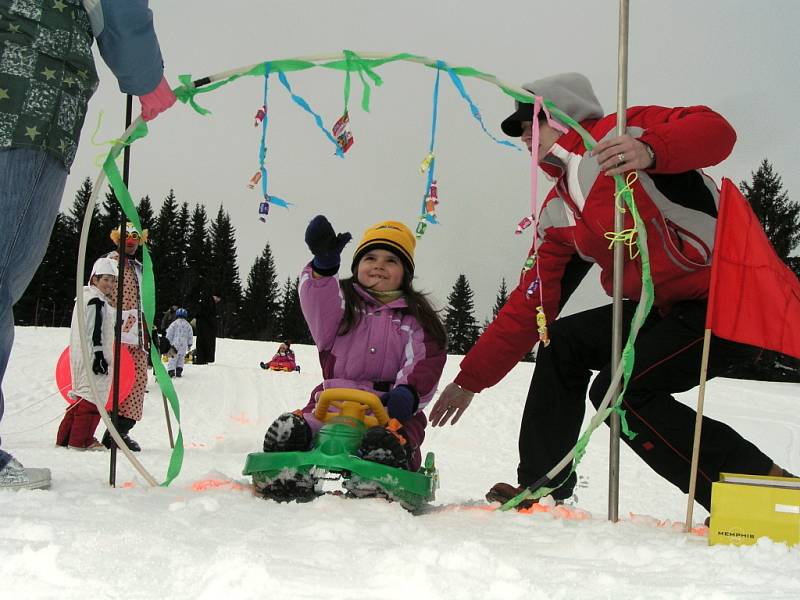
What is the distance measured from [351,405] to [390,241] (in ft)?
3.29

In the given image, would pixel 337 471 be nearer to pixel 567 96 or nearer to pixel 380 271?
pixel 380 271

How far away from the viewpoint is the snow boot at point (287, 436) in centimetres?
251

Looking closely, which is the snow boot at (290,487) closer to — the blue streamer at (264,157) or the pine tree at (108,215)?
the blue streamer at (264,157)

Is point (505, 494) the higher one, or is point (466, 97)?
point (466, 97)

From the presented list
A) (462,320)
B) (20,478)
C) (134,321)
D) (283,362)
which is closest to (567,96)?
(20,478)

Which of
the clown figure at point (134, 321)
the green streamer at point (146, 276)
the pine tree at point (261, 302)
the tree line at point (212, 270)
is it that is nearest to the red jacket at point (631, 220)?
the green streamer at point (146, 276)

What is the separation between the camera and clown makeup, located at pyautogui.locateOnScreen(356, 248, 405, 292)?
11.2 ft

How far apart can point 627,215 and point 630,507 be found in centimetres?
218

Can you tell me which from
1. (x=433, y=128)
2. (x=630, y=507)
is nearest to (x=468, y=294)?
(x=630, y=507)

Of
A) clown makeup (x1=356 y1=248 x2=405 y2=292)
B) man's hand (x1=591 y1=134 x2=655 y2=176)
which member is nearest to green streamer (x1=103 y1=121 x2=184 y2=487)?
clown makeup (x1=356 y1=248 x2=405 y2=292)

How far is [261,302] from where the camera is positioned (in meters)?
49.7

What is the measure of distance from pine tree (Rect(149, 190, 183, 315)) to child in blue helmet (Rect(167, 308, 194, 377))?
25875mm

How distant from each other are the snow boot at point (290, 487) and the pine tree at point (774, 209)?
30733mm

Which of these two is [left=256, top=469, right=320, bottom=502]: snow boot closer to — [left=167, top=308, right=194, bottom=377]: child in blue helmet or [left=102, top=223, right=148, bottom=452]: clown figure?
[left=102, top=223, right=148, bottom=452]: clown figure
